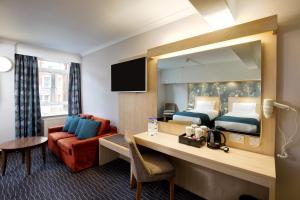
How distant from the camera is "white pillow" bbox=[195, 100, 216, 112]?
6.08 feet

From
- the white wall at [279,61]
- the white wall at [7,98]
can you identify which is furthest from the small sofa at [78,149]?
the white wall at [7,98]

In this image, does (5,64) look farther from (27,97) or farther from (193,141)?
(193,141)

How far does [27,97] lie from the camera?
11.7 feet

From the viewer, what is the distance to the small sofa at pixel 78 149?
2512 millimetres

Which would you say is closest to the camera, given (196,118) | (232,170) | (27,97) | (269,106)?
(232,170)

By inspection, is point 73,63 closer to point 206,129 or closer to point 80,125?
point 80,125

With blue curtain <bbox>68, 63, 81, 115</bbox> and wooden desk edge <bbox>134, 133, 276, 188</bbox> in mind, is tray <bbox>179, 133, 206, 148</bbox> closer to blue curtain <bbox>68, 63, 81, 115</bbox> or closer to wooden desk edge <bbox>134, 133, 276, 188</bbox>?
wooden desk edge <bbox>134, 133, 276, 188</bbox>

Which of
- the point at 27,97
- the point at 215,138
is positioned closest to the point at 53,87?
the point at 27,97

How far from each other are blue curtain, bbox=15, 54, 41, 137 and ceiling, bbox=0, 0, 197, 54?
575 millimetres

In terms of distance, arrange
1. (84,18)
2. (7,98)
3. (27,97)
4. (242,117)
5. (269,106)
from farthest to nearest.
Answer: (27,97) < (7,98) < (84,18) < (242,117) < (269,106)

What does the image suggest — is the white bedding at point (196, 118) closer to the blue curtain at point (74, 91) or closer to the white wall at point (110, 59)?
the white wall at point (110, 59)

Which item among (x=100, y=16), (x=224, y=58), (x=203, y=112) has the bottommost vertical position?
(x=203, y=112)

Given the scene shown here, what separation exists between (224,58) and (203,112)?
2.29ft

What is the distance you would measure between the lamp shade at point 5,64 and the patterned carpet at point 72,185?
1963 millimetres
